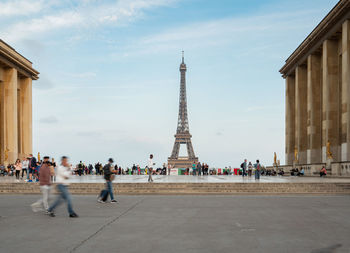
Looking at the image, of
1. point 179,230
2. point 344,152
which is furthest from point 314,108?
point 179,230

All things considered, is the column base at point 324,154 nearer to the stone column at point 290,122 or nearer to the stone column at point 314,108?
the stone column at point 314,108

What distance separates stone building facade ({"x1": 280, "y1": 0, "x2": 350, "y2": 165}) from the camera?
40.7 meters

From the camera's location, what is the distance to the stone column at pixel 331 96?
148 feet

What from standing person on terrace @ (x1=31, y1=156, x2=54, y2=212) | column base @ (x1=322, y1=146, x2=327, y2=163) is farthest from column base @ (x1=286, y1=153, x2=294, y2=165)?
standing person on terrace @ (x1=31, y1=156, x2=54, y2=212)

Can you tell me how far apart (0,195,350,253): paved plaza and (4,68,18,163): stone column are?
1769 inches

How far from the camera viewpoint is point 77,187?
2320 centimetres

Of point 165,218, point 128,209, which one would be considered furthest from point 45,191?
point 165,218

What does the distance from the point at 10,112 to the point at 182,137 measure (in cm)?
5842

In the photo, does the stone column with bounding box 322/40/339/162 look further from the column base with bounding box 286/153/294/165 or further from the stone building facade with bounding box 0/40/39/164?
the stone building facade with bounding box 0/40/39/164

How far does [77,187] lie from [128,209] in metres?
9.51

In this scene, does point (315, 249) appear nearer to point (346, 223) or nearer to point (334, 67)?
point (346, 223)

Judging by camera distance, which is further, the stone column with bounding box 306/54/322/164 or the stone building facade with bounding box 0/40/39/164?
the stone building facade with bounding box 0/40/39/164

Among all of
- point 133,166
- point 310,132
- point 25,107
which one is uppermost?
point 25,107

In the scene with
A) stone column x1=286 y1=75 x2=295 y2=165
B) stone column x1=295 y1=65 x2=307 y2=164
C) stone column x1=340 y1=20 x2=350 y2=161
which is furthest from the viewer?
stone column x1=286 y1=75 x2=295 y2=165
